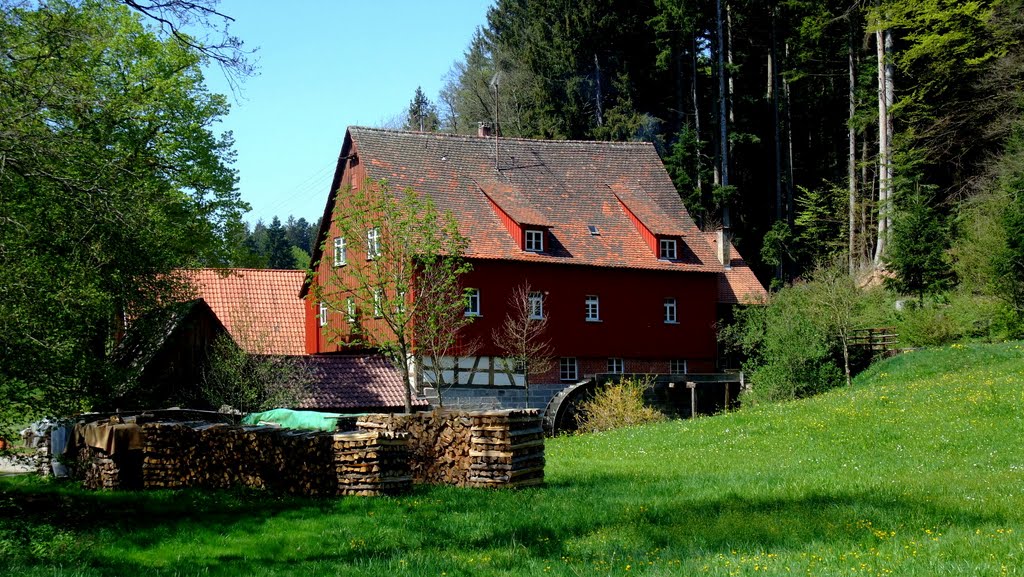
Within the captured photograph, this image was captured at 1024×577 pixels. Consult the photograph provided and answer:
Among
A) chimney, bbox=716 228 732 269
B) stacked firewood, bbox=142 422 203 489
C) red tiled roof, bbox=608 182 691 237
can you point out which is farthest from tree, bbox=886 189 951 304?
stacked firewood, bbox=142 422 203 489

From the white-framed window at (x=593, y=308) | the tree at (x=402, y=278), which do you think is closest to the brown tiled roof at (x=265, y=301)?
the tree at (x=402, y=278)

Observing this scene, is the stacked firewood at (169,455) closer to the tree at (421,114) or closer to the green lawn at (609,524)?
the green lawn at (609,524)

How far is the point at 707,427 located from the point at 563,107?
3019cm

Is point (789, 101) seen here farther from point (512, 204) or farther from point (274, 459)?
point (274, 459)

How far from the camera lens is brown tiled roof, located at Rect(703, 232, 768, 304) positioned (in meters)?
41.4

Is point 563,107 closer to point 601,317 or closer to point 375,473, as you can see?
point 601,317

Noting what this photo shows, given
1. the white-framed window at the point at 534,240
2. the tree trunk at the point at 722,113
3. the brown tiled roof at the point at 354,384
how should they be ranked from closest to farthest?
the brown tiled roof at the point at 354,384, the white-framed window at the point at 534,240, the tree trunk at the point at 722,113

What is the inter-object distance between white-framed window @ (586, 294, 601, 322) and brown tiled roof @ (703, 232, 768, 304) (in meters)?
6.09

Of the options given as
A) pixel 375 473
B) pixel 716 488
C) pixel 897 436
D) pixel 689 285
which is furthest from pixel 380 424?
pixel 689 285

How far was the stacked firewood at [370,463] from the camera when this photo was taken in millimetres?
14586

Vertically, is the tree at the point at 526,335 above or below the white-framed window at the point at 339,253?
below

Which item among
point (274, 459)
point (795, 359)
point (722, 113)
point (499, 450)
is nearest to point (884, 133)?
point (722, 113)

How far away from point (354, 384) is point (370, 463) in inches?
698

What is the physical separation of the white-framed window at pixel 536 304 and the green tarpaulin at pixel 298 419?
14.7 m
